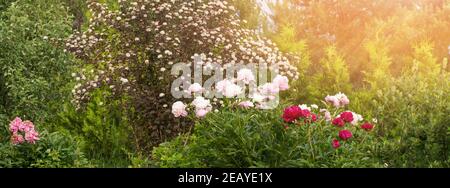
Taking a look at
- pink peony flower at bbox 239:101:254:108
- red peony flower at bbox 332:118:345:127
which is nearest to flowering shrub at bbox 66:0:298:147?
pink peony flower at bbox 239:101:254:108

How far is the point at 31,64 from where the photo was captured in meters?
8.62

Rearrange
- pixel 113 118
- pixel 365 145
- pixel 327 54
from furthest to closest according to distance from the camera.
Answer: pixel 327 54 < pixel 113 118 < pixel 365 145

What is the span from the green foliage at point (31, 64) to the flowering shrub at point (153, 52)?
294 millimetres

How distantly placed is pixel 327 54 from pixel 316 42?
2.72ft

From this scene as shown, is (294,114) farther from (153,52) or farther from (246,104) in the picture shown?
(153,52)

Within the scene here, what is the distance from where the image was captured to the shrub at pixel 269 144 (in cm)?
611

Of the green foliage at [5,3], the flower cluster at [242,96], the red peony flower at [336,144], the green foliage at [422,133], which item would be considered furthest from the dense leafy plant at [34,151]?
the green foliage at [422,133]

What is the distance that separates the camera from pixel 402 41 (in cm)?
1135

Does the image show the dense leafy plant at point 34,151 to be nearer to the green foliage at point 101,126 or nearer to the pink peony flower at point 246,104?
the green foliage at point 101,126

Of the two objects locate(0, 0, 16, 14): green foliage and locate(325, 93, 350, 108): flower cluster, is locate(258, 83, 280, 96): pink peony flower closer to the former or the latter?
locate(325, 93, 350, 108): flower cluster

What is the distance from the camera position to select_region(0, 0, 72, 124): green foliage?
8297 millimetres

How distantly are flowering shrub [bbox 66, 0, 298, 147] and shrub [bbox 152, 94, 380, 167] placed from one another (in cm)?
258
